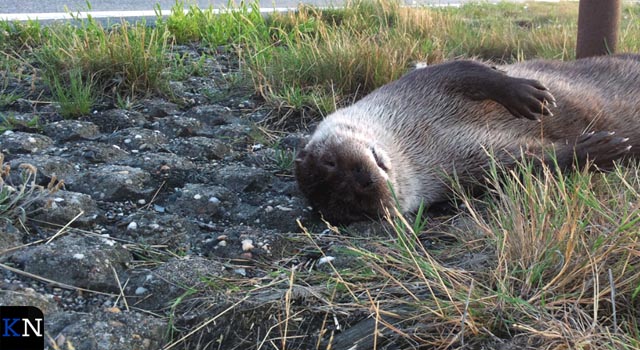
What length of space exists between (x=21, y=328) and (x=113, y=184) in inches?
39.7

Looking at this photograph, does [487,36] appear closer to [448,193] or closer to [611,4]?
[611,4]

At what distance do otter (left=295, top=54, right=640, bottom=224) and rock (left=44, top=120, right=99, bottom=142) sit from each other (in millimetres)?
951

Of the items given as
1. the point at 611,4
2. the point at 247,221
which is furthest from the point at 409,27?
the point at 247,221

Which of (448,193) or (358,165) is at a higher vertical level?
(358,165)

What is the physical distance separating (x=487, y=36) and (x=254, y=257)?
2931mm

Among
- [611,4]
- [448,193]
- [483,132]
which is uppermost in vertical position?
[611,4]

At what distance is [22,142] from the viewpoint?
9.51 ft

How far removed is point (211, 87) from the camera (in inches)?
150

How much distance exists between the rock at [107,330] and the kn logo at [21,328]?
4 cm

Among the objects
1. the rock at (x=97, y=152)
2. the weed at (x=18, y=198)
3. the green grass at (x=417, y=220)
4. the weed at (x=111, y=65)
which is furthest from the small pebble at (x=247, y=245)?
the weed at (x=111, y=65)

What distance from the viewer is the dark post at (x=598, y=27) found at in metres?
3.58

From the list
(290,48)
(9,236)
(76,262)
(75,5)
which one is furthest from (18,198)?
(75,5)

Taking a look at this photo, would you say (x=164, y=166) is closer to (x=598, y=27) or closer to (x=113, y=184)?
(x=113, y=184)

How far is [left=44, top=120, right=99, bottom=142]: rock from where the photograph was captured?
3062 mm
